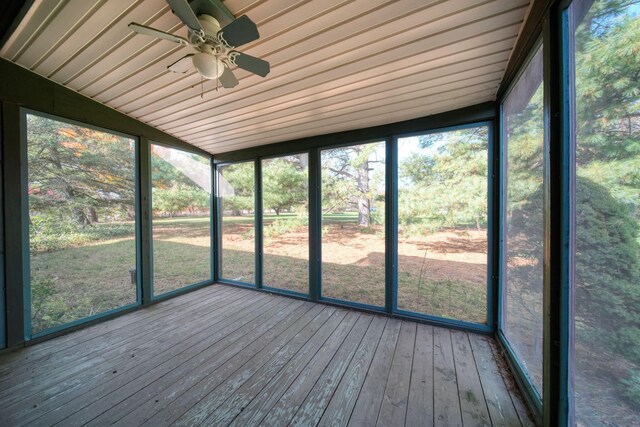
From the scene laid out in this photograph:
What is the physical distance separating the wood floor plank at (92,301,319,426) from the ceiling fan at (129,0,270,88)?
2376 millimetres

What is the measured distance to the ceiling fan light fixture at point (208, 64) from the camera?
1443 millimetres

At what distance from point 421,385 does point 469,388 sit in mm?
367

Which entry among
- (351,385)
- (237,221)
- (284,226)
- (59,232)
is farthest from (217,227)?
(351,385)

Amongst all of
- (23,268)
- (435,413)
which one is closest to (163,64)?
(23,268)

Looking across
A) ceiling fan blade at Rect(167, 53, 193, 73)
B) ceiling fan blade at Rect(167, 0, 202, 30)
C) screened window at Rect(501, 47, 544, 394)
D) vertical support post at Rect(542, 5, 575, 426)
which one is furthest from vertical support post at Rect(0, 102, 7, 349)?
screened window at Rect(501, 47, 544, 394)

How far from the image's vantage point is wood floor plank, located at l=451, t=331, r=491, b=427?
4.88 feet

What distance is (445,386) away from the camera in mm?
1753

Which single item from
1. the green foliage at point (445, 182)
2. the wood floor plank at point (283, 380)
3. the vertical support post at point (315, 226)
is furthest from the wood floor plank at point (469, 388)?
the vertical support post at point (315, 226)

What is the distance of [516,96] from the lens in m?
1.89

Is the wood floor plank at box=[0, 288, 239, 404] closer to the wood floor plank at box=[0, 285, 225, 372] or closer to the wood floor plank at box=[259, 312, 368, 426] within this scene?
the wood floor plank at box=[0, 285, 225, 372]

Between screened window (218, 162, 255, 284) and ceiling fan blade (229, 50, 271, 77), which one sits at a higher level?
ceiling fan blade (229, 50, 271, 77)

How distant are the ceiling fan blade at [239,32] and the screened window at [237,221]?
2777 mm

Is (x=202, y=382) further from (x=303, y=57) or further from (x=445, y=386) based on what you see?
(x=303, y=57)

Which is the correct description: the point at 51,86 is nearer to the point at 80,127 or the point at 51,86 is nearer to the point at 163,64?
the point at 80,127
